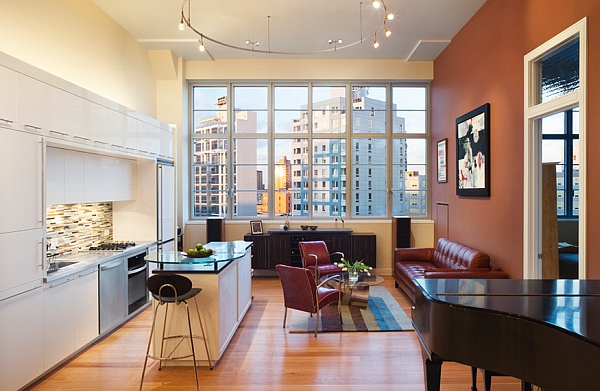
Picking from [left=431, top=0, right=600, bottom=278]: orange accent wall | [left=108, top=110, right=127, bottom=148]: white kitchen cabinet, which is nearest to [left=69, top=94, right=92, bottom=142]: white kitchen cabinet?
[left=108, top=110, right=127, bottom=148]: white kitchen cabinet

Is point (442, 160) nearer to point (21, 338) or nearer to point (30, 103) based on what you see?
point (30, 103)

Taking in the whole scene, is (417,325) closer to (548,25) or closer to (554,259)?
(554,259)

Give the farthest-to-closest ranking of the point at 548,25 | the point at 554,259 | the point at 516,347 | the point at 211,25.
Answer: the point at 211,25, the point at 554,259, the point at 548,25, the point at 516,347

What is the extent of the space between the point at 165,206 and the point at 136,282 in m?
1.40

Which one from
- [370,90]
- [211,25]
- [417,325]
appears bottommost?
[417,325]

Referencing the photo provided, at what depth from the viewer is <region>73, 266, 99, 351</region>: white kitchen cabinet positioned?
364 cm

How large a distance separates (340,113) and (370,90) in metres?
0.80

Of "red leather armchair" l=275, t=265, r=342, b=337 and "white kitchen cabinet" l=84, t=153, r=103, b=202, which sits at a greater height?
"white kitchen cabinet" l=84, t=153, r=103, b=202

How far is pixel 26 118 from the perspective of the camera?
304 cm

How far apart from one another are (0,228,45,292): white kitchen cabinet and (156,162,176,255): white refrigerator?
7.76 ft

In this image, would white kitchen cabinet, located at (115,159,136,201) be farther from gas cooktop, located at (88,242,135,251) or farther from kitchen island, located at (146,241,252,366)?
kitchen island, located at (146,241,252,366)

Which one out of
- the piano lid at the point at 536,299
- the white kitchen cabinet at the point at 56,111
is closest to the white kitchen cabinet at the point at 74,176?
the white kitchen cabinet at the point at 56,111

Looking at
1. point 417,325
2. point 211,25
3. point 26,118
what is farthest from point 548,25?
point 26,118

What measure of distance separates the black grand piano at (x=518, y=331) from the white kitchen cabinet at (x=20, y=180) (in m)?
3.26
